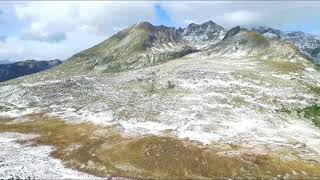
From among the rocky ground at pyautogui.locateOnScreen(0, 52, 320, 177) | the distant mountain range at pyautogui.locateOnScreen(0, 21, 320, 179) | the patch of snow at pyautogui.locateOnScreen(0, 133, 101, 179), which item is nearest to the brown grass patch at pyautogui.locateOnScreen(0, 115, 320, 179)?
the distant mountain range at pyautogui.locateOnScreen(0, 21, 320, 179)

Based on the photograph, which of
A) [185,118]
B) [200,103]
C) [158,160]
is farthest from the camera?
[200,103]

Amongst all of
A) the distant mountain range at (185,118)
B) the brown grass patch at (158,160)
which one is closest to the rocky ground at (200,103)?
the distant mountain range at (185,118)

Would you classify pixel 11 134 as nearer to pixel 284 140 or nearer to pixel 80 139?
pixel 80 139

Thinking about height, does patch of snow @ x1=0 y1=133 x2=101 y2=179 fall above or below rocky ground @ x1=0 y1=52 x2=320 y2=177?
below

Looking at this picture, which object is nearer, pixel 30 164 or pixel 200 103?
pixel 30 164

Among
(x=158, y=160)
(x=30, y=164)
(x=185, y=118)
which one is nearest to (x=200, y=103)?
(x=185, y=118)

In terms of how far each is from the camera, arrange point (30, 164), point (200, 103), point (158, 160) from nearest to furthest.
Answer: point (30, 164), point (158, 160), point (200, 103)

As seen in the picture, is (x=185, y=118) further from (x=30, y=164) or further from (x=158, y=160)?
(x=30, y=164)

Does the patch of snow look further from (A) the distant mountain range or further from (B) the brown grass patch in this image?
(B) the brown grass patch

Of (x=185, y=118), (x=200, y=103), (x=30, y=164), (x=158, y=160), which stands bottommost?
(x=158, y=160)

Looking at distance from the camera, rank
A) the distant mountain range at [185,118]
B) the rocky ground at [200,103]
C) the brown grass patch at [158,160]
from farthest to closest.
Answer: the rocky ground at [200,103] < the distant mountain range at [185,118] < the brown grass patch at [158,160]

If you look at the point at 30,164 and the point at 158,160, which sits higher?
the point at 30,164

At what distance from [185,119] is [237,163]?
2897cm

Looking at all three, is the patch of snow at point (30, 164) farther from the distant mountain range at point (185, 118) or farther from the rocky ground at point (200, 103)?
the rocky ground at point (200, 103)
